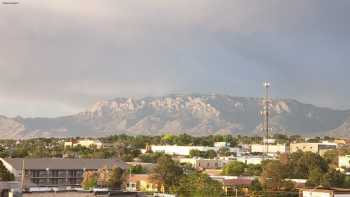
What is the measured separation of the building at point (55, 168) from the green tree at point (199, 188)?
94.8ft

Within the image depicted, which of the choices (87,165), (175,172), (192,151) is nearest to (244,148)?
(192,151)

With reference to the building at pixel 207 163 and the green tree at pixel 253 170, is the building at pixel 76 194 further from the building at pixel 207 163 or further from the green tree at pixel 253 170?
the building at pixel 207 163

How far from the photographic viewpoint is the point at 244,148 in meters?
195

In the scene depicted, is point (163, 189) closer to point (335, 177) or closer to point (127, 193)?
point (335, 177)

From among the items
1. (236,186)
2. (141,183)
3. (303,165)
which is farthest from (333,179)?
(141,183)

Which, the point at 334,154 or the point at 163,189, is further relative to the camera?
the point at 334,154

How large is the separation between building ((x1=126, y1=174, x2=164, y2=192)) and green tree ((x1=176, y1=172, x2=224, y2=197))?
12.7 meters

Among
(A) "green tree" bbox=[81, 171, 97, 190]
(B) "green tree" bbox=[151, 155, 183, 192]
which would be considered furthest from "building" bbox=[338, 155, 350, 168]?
(A) "green tree" bbox=[81, 171, 97, 190]

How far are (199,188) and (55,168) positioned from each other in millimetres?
41302

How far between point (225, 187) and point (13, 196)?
35.6 meters

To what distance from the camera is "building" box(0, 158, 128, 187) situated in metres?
102

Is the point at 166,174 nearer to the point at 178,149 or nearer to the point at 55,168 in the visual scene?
the point at 55,168

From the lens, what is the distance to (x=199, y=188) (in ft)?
230

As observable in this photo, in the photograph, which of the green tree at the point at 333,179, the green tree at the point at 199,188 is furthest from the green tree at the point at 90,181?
the green tree at the point at 333,179
